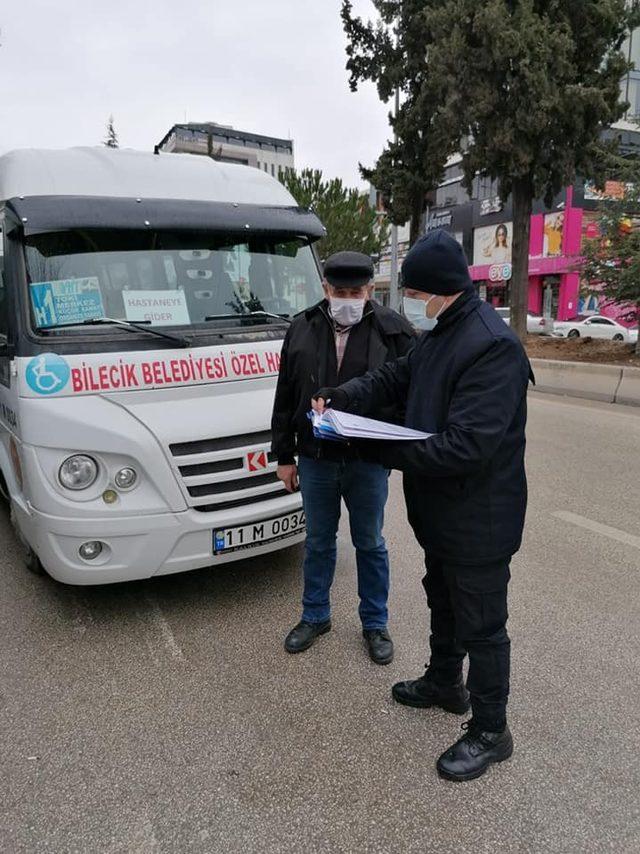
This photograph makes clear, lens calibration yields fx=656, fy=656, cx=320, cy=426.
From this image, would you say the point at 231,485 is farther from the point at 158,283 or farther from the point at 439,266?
the point at 439,266

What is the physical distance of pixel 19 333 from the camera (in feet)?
10.9

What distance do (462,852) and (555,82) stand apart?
1735 cm

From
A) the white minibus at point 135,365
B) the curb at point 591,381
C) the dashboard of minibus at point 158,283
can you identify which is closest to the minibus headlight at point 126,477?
the white minibus at point 135,365

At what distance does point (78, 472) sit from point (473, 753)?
2.11 m

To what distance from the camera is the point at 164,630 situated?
11.4ft

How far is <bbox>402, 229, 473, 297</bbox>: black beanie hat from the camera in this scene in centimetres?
225

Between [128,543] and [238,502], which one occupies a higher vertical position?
[238,502]

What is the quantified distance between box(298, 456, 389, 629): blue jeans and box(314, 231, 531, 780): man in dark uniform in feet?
2.04

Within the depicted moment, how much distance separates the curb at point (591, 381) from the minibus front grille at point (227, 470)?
30.3 feet

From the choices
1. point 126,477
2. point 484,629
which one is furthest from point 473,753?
point 126,477

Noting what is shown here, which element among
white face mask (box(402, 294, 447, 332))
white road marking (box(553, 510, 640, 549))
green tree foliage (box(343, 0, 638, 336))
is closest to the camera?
white face mask (box(402, 294, 447, 332))

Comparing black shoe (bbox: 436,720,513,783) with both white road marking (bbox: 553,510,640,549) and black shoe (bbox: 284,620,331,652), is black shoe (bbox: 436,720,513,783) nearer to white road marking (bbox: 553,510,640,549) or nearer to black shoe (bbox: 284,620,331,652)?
black shoe (bbox: 284,620,331,652)

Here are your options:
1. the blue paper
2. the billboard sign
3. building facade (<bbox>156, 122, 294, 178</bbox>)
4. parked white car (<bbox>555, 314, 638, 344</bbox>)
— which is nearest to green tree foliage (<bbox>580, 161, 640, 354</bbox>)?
the blue paper

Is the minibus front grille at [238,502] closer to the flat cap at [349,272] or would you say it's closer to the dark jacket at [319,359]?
the dark jacket at [319,359]
